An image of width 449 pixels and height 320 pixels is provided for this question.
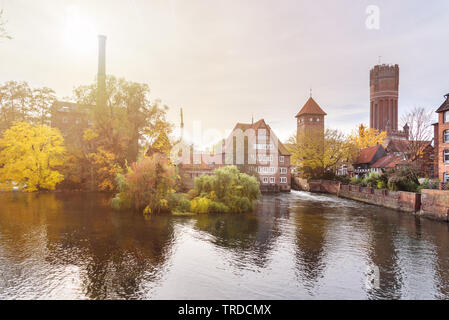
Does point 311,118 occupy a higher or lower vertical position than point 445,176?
higher

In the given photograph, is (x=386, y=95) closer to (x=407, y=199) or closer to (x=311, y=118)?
(x=311, y=118)

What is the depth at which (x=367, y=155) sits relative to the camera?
190 feet

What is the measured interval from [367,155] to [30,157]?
2273 inches

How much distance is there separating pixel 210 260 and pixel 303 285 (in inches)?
183

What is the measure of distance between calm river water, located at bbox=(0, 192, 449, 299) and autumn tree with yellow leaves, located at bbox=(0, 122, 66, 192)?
16740mm

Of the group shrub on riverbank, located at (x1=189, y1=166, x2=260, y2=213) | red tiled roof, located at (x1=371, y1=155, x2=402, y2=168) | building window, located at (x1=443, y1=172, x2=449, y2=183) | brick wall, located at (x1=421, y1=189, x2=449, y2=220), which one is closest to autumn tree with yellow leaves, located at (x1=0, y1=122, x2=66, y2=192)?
shrub on riverbank, located at (x1=189, y1=166, x2=260, y2=213)

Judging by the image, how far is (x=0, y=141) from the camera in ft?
124

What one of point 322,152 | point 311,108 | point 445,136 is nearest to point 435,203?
point 445,136

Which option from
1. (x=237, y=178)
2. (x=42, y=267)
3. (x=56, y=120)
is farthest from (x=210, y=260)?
(x=56, y=120)

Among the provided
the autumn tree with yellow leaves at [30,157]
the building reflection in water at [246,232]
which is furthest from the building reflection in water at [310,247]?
the autumn tree with yellow leaves at [30,157]

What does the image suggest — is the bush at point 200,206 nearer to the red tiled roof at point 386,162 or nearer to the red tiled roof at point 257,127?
the red tiled roof at point 257,127

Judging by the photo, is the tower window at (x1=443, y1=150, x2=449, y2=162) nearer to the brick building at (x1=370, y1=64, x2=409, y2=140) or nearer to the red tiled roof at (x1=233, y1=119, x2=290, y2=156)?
the red tiled roof at (x1=233, y1=119, x2=290, y2=156)
